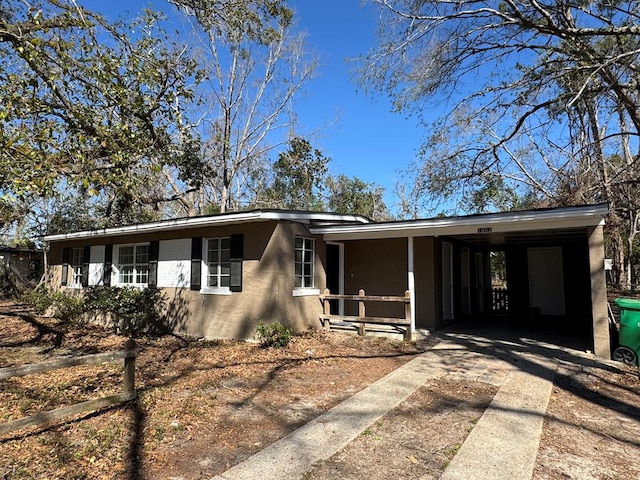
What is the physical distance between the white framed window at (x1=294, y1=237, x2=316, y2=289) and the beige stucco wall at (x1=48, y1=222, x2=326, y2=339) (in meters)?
0.15

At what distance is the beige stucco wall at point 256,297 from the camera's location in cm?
898

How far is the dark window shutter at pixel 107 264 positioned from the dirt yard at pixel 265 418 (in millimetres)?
4428

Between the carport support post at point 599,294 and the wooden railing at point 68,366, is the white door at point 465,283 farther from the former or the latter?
the wooden railing at point 68,366

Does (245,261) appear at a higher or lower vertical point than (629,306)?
higher

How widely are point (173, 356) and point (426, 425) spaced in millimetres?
5554

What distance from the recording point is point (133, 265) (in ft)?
39.1

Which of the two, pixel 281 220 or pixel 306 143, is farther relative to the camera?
pixel 306 143

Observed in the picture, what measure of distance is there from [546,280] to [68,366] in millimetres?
13298

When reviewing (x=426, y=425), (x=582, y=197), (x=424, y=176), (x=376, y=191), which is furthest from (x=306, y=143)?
(x=426, y=425)

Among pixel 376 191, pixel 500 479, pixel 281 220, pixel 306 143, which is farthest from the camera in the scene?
pixel 376 191

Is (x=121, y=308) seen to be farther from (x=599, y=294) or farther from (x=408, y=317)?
(x=599, y=294)

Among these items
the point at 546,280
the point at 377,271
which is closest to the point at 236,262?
the point at 377,271

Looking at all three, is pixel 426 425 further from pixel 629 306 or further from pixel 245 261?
pixel 245 261

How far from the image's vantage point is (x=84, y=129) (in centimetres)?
653
